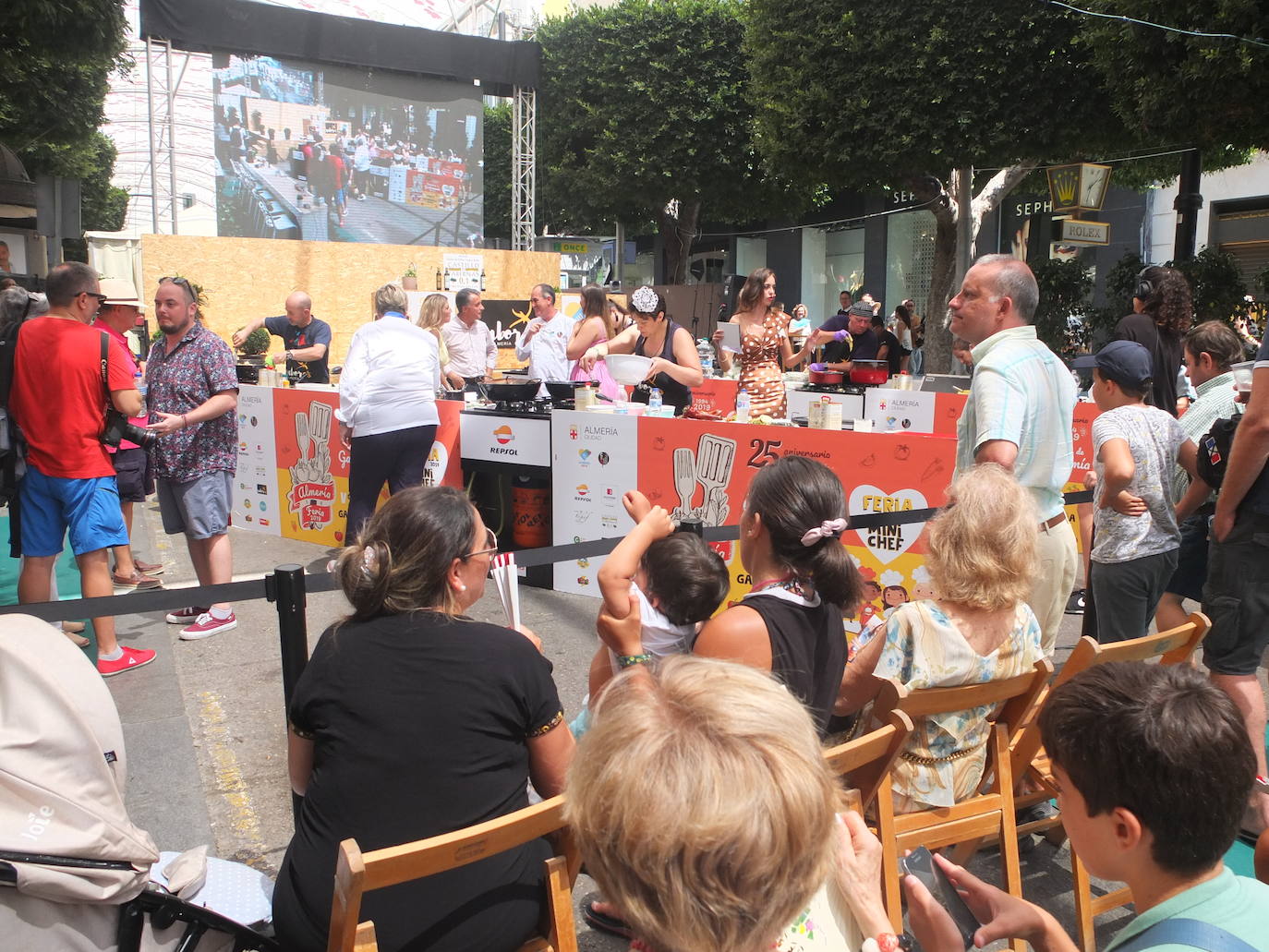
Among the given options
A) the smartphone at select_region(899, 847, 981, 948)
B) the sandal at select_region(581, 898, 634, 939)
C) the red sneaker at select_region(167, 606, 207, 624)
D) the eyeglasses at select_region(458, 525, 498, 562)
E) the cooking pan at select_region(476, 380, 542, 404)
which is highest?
the cooking pan at select_region(476, 380, 542, 404)

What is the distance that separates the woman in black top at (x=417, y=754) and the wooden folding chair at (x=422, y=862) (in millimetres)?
72

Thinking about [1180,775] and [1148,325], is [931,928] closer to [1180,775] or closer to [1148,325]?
[1180,775]

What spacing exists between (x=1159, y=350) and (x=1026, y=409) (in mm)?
2851

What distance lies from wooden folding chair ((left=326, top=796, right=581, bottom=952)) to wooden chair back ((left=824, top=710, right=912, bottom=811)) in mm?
608

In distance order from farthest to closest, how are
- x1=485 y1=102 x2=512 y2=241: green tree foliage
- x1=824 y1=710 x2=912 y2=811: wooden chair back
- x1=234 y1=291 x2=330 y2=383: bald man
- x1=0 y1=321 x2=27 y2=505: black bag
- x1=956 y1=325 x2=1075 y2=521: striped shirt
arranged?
x1=485 y1=102 x2=512 y2=241: green tree foliage, x1=234 y1=291 x2=330 y2=383: bald man, x1=0 y1=321 x2=27 y2=505: black bag, x1=956 y1=325 x2=1075 y2=521: striped shirt, x1=824 y1=710 x2=912 y2=811: wooden chair back

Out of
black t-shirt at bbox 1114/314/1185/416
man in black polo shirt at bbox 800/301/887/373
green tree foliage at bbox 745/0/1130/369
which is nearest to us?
black t-shirt at bbox 1114/314/1185/416

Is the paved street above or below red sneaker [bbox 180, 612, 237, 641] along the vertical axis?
below

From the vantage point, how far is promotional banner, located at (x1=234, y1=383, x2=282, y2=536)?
776 centimetres

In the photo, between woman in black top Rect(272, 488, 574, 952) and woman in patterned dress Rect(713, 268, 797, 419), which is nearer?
woman in black top Rect(272, 488, 574, 952)

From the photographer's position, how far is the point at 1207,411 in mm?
4426

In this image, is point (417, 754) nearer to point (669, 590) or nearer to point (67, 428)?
point (669, 590)

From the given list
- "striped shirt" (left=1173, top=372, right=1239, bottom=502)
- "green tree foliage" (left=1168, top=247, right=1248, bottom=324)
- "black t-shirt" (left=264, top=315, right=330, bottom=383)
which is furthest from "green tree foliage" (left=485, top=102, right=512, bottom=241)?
"striped shirt" (left=1173, top=372, right=1239, bottom=502)

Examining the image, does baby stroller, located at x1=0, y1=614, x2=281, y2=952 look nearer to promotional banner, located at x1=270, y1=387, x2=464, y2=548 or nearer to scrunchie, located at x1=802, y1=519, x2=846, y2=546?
scrunchie, located at x1=802, y1=519, x2=846, y2=546

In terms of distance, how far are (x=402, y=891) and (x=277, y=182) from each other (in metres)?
30.8
